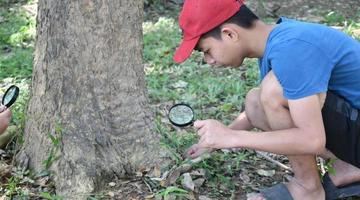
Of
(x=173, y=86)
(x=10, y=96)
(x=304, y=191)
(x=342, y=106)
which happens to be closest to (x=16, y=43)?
(x=173, y=86)

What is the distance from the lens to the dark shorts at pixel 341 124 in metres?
2.48

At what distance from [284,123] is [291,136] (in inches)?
4.5

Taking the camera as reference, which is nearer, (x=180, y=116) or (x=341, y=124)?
(x=341, y=124)

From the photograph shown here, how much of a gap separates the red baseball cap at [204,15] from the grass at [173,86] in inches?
28.1

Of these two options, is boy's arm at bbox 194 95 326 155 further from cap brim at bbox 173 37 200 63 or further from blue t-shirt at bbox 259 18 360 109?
cap brim at bbox 173 37 200 63

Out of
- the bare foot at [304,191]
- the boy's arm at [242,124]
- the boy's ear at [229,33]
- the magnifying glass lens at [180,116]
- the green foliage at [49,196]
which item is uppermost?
the boy's ear at [229,33]

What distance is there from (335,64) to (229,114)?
141 centimetres

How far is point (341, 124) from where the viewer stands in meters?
2.50

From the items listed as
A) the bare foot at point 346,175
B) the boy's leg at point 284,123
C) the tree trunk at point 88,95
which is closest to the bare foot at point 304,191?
the boy's leg at point 284,123

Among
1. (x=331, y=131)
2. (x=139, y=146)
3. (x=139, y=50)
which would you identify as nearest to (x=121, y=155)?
A: (x=139, y=146)

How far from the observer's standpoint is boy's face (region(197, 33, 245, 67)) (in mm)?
2430

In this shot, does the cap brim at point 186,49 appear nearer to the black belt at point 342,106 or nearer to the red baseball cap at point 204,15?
the red baseball cap at point 204,15

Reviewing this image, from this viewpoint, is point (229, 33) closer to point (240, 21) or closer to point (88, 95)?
point (240, 21)

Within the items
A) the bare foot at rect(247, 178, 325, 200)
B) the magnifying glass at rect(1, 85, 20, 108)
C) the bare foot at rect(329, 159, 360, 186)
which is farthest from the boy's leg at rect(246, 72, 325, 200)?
the magnifying glass at rect(1, 85, 20, 108)
